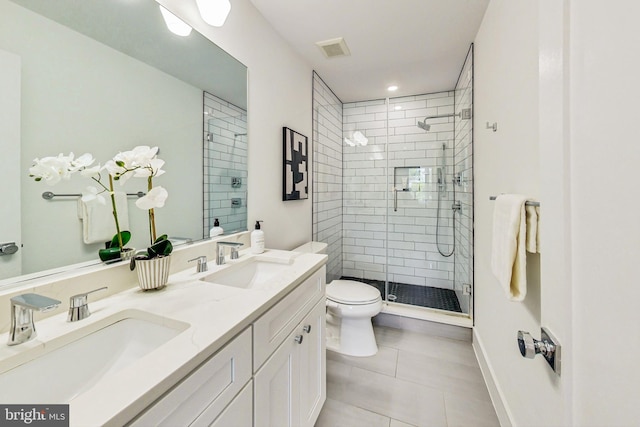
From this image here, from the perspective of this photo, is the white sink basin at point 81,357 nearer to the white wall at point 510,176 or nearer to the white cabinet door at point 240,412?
the white cabinet door at point 240,412

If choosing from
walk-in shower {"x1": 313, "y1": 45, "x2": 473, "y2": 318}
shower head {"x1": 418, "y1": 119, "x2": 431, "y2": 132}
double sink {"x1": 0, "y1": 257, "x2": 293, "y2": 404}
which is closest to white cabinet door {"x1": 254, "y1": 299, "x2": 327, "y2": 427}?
double sink {"x1": 0, "y1": 257, "x2": 293, "y2": 404}

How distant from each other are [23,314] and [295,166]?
1.74 metres

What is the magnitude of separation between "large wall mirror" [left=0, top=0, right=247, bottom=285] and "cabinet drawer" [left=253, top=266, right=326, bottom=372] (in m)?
0.63

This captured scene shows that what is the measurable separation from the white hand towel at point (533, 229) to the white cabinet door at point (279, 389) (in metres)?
1.00

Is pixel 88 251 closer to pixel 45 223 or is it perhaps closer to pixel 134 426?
pixel 45 223

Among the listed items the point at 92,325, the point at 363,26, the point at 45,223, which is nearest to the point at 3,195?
the point at 45,223

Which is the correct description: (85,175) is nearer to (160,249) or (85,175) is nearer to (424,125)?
(160,249)

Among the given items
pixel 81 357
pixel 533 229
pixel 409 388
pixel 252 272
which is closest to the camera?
pixel 81 357

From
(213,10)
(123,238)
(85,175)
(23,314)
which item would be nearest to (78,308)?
(23,314)

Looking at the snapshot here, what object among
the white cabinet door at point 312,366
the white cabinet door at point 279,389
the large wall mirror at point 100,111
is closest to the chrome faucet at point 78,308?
the large wall mirror at point 100,111

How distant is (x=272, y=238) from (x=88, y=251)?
1112 millimetres

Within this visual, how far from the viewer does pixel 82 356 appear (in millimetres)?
672

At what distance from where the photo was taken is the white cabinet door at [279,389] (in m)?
0.85

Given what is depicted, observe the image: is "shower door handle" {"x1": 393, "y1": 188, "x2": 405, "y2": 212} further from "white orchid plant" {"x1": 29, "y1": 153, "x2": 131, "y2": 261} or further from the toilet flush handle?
"white orchid plant" {"x1": 29, "y1": 153, "x2": 131, "y2": 261}
